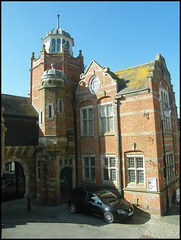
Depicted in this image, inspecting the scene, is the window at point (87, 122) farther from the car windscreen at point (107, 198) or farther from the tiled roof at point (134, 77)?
the car windscreen at point (107, 198)

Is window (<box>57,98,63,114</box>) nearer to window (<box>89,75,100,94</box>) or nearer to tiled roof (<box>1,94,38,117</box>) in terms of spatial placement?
window (<box>89,75,100,94</box>)

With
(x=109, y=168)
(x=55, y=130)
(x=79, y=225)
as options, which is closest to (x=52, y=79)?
(x=55, y=130)

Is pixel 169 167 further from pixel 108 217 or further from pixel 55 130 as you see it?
pixel 55 130

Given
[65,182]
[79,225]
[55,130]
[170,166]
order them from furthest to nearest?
[65,182], [170,166], [55,130], [79,225]

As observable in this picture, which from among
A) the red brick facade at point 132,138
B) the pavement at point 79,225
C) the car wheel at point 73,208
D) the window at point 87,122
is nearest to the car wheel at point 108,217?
the pavement at point 79,225

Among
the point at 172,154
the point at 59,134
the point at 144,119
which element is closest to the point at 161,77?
the point at 144,119

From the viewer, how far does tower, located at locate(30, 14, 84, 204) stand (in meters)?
14.7

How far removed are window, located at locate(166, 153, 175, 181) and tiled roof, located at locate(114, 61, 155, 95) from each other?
5609mm

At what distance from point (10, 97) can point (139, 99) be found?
11.2 meters

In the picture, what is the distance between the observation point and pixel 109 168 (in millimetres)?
14320

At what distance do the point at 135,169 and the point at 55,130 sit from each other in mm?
6388

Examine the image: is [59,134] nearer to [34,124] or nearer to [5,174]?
[34,124]

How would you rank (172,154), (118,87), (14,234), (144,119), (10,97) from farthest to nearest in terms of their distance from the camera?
(10,97) → (172,154) → (118,87) → (144,119) → (14,234)

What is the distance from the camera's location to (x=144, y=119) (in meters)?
13.0
